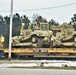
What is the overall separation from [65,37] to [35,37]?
4.87m

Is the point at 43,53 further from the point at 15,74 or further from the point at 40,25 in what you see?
the point at 15,74

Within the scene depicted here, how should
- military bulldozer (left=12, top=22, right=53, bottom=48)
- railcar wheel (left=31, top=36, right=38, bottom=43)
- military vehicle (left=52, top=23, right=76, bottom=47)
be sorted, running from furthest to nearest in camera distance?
railcar wheel (left=31, top=36, right=38, bottom=43) → military bulldozer (left=12, top=22, right=53, bottom=48) → military vehicle (left=52, top=23, right=76, bottom=47)

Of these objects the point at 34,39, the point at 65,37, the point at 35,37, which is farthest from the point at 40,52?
the point at 65,37

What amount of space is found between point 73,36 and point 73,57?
524 cm

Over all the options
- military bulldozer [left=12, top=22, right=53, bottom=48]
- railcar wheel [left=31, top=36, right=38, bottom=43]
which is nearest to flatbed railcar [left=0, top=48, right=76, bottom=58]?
military bulldozer [left=12, top=22, right=53, bottom=48]

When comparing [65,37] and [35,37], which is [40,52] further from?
A: [65,37]

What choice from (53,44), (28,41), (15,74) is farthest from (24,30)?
(15,74)

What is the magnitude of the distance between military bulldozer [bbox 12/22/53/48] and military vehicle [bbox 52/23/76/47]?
1177 mm

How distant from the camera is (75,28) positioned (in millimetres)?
53625

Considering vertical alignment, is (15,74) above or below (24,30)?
below

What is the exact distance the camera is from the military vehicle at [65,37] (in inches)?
1941

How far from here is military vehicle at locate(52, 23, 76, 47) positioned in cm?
4931

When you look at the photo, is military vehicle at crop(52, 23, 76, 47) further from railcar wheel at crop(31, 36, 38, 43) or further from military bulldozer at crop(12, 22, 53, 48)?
railcar wheel at crop(31, 36, 38, 43)

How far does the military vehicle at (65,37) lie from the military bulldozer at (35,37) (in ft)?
3.86
